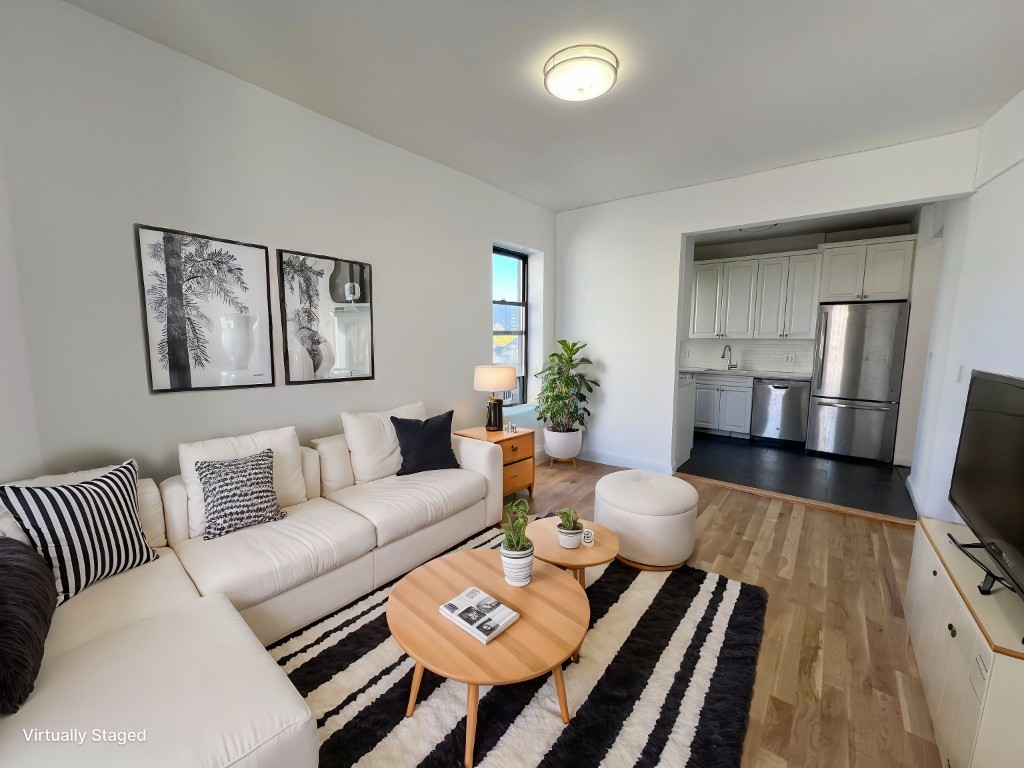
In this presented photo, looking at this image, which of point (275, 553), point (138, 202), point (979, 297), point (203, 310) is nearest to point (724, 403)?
point (979, 297)

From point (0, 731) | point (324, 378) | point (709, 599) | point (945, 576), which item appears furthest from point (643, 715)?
point (324, 378)

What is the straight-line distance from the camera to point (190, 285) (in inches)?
85.7

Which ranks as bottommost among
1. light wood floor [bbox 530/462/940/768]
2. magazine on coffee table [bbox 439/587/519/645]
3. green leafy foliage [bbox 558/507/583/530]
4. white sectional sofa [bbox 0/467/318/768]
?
light wood floor [bbox 530/462/940/768]

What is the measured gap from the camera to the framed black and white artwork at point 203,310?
6.77ft

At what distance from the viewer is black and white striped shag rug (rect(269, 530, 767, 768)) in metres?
1.38

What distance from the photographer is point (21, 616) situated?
115cm

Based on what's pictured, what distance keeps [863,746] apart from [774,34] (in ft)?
9.54

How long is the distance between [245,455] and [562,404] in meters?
2.92

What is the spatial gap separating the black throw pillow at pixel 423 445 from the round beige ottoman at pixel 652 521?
44.9 inches

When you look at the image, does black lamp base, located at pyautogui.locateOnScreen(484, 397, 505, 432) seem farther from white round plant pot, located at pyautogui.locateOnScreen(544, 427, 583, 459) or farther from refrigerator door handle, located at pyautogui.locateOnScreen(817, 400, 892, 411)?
refrigerator door handle, located at pyautogui.locateOnScreen(817, 400, 892, 411)

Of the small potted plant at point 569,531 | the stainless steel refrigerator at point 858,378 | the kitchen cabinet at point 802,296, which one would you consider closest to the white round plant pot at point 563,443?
the small potted plant at point 569,531

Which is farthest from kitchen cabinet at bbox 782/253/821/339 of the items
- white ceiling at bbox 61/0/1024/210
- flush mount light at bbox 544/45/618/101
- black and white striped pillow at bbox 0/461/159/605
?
black and white striped pillow at bbox 0/461/159/605

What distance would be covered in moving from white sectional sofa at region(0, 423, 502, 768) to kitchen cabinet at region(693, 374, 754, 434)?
4.33 meters

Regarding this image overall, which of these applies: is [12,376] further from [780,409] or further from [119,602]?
[780,409]
